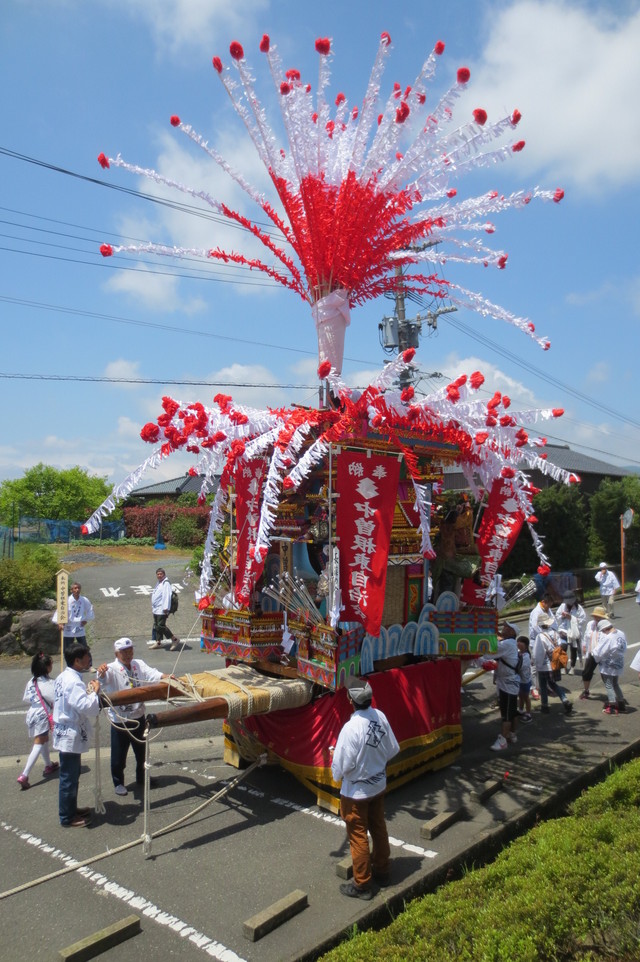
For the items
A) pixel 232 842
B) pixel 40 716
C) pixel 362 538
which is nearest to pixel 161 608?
pixel 40 716

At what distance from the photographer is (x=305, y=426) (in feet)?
20.8

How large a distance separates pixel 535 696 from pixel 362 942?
7.42 meters

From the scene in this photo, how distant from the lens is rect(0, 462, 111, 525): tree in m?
42.6

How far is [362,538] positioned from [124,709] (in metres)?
3.03

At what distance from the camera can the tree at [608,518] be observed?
26.2 metres

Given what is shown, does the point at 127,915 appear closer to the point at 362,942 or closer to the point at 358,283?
the point at 362,942

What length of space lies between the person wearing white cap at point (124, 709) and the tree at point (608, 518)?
2319 cm

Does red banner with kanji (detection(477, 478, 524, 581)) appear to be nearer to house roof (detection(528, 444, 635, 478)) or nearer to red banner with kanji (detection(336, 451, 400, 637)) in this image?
red banner with kanji (detection(336, 451, 400, 637))

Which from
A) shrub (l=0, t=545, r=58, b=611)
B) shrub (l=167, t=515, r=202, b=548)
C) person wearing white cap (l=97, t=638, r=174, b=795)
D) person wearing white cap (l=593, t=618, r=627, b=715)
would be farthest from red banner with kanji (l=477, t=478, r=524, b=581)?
shrub (l=167, t=515, r=202, b=548)

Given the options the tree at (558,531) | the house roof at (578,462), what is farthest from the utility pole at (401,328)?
the house roof at (578,462)

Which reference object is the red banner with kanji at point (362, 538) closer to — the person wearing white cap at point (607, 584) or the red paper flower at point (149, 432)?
the red paper flower at point (149, 432)

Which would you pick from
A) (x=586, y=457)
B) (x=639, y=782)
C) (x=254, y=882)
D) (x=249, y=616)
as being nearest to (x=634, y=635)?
(x=639, y=782)

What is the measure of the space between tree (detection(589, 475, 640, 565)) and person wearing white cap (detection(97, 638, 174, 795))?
23.2 metres

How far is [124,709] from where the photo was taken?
6.81m
